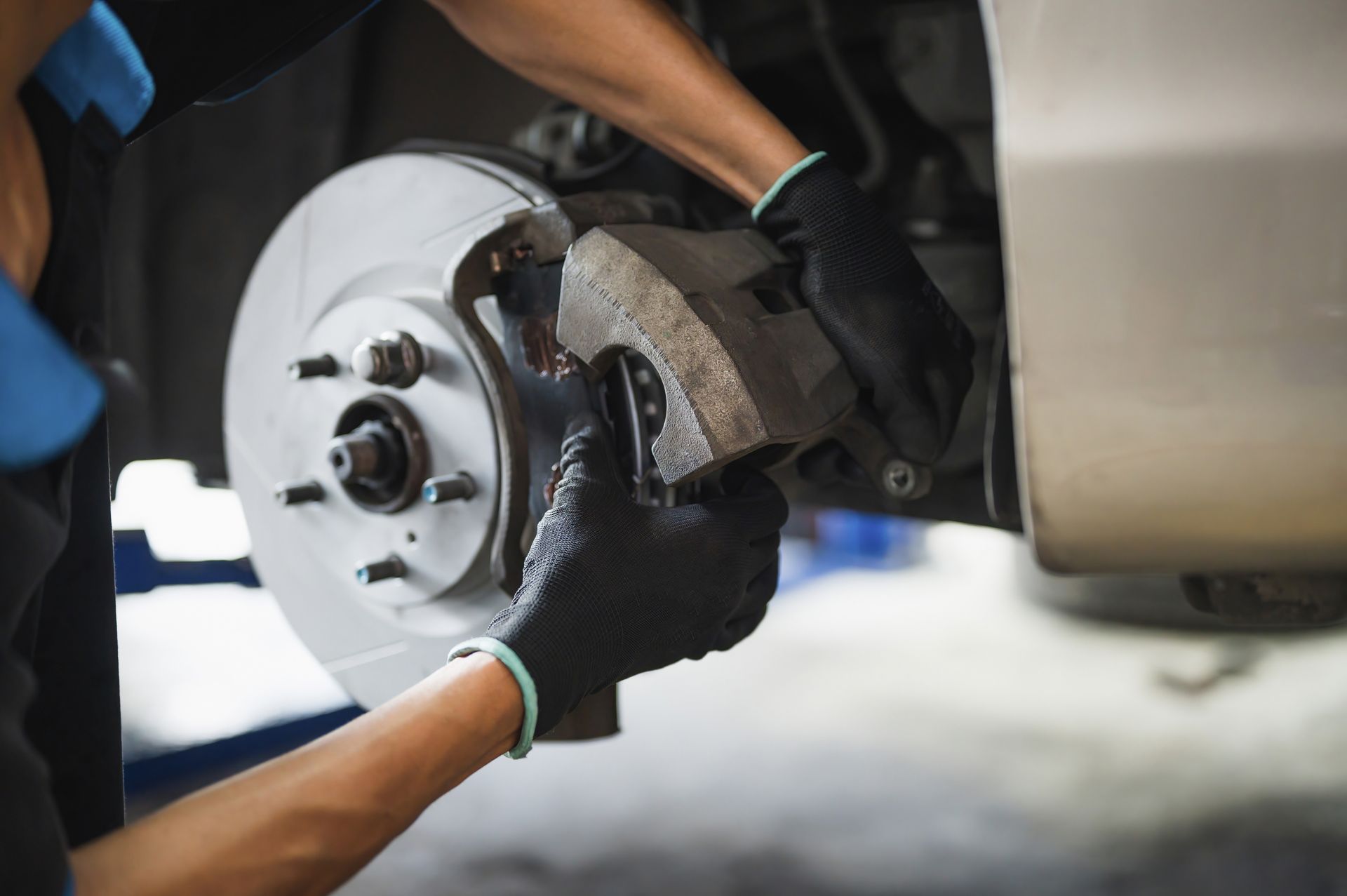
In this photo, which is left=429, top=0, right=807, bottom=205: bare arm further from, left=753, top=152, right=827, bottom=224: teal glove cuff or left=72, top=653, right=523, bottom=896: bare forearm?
left=72, top=653, right=523, bottom=896: bare forearm

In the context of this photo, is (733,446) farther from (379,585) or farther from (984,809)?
(984,809)

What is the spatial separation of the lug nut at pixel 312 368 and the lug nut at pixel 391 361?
0.07 metres

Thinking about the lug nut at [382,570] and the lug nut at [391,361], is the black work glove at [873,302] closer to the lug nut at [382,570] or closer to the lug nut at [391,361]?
the lug nut at [391,361]

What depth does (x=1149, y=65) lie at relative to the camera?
65cm

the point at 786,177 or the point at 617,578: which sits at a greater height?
the point at 786,177

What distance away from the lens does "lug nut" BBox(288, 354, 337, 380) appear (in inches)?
41.6

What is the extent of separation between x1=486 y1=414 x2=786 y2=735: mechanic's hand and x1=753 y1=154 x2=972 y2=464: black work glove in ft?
0.43

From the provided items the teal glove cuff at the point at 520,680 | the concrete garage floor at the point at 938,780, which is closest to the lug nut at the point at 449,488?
the teal glove cuff at the point at 520,680

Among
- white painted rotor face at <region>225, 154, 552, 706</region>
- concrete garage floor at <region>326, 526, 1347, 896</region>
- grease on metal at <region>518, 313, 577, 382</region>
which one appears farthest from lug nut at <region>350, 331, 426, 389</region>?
concrete garage floor at <region>326, 526, 1347, 896</region>

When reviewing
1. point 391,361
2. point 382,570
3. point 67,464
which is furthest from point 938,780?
point 67,464

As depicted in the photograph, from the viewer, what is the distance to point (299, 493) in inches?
42.9

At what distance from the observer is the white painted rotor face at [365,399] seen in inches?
38.7

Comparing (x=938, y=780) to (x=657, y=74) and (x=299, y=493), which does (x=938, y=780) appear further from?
(x=657, y=74)

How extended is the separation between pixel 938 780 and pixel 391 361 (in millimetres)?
1022
